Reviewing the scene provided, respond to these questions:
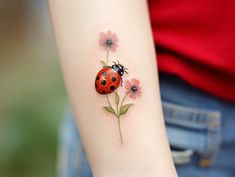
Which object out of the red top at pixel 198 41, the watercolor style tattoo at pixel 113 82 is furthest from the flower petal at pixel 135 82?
the red top at pixel 198 41

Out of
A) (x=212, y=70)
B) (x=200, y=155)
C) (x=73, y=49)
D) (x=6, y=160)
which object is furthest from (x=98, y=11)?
(x=6, y=160)

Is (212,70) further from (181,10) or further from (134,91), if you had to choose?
(134,91)

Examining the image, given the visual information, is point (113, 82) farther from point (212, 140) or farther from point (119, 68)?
point (212, 140)

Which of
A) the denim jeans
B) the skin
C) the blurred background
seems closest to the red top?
the denim jeans

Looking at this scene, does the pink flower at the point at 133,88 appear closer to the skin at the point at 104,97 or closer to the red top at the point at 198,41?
the skin at the point at 104,97

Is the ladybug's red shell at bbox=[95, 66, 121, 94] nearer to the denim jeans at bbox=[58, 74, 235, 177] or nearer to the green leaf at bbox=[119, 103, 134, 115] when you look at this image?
the green leaf at bbox=[119, 103, 134, 115]

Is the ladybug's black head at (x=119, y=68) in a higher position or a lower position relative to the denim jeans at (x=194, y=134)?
higher

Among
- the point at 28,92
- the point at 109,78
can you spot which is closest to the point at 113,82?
the point at 109,78
